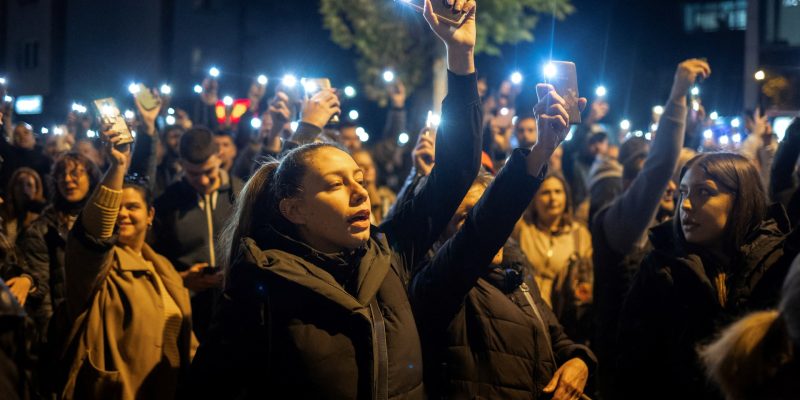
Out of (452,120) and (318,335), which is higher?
(452,120)

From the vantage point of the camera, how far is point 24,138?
811 centimetres

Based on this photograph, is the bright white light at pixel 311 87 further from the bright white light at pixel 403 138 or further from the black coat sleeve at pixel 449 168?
the bright white light at pixel 403 138

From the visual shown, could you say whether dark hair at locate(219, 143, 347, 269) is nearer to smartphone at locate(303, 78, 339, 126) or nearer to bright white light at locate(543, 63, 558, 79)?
bright white light at locate(543, 63, 558, 79)

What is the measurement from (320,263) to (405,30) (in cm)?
1653

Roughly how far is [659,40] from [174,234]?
21.7 meters

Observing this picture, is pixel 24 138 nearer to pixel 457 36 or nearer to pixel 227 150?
pixel 227 150

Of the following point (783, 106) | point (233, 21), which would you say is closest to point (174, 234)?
point (783, 106)

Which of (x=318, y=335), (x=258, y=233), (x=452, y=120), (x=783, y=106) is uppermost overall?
(x=783, y=106)

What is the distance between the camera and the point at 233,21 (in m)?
20.1

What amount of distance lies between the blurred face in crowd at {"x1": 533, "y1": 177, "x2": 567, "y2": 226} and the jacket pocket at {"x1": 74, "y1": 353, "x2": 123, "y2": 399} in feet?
10.7

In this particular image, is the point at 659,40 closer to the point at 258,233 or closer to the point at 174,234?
the point at 174,234

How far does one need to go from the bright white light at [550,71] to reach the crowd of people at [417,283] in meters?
0.07

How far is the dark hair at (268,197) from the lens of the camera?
3166mm

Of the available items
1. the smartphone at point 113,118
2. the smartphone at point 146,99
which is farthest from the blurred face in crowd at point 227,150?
the smartphone at point 113,118
